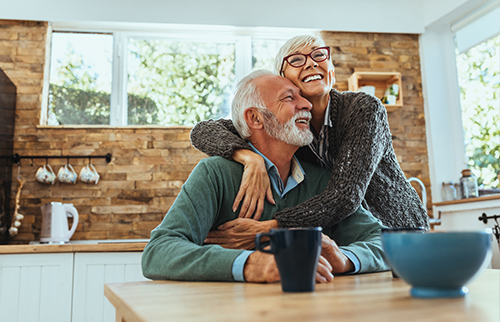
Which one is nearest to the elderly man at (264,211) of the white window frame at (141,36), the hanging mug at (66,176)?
the hanging mug at (66,176)

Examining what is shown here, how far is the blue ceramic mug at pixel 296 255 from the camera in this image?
61cm

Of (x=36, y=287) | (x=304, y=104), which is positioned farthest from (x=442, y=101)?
(x=36, y=287)

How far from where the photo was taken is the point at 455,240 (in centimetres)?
51

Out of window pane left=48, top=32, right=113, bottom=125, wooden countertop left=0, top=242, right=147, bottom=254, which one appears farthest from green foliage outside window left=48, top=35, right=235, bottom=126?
wooden countertop left=0, top=242, right=147, bottom=254

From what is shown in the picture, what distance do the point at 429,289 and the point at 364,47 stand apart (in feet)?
11.4

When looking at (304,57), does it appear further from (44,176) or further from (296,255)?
(44,176)

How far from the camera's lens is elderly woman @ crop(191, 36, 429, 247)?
1166 millimetres

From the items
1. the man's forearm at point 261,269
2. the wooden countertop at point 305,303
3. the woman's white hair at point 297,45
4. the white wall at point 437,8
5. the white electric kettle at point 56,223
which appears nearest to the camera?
the wooden countertop at point 305,303

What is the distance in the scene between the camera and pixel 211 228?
1200 mm

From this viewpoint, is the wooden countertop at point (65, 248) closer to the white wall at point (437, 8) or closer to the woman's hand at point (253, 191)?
the woman's hand at point (253, 191)

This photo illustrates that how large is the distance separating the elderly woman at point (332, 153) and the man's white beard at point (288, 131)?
0.07 meters

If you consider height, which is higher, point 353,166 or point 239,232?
point 353,166

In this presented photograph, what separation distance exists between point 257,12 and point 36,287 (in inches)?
105

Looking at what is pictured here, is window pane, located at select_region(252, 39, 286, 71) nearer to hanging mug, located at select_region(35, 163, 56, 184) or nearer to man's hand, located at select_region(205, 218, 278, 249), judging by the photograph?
hanging mug, located at select_region(35, 163, 56, 184)
